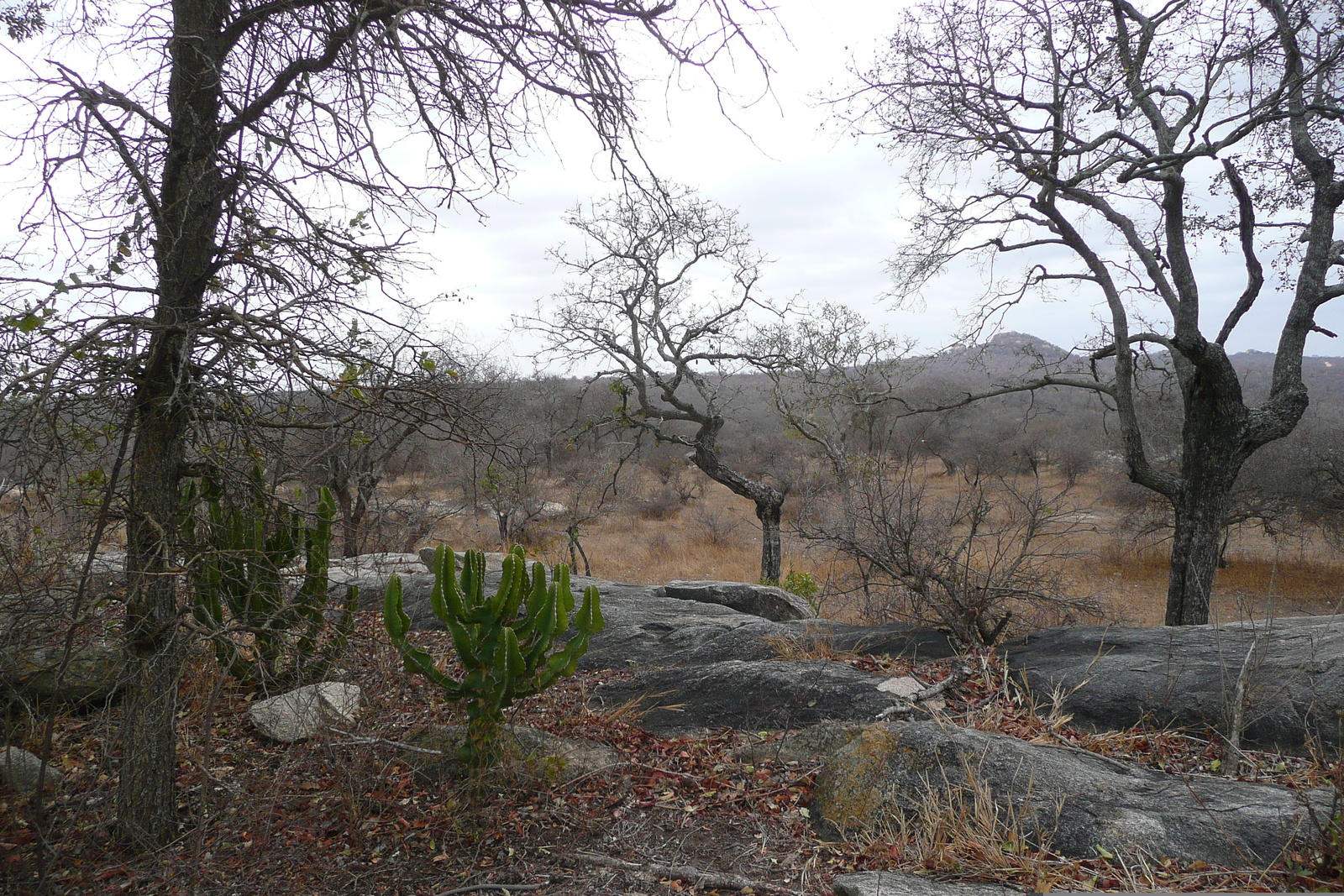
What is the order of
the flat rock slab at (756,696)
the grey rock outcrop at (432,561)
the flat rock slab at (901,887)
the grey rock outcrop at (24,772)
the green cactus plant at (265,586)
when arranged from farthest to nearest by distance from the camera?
the grey rock outcrop at (432,561)
the flat rock slab at (756,696)
the grey rock outcrop at (24,772)
the green cactus plant at (265,586)
the flat rock slab at (901,887)

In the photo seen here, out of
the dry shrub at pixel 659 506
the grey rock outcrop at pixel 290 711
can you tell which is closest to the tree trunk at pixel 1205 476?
the grey rock outcrop at pixel 290 711

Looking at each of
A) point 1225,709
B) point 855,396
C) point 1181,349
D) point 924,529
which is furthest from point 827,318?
point 1225,709

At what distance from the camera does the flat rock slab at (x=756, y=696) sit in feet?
16.8

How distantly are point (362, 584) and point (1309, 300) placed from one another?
40.6ft

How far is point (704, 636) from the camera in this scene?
7168 millimetres

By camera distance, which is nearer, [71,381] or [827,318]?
[71,381]

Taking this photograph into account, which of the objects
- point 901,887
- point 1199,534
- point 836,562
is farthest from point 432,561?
point 1199,534

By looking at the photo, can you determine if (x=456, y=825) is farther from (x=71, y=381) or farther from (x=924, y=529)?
(x=924, y=529)

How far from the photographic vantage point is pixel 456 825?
389cm

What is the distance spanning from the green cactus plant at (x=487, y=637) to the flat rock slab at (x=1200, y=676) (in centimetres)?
348

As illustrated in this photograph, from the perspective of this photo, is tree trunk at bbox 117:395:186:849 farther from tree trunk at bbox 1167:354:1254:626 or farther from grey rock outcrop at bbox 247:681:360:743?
tree trunk at bbox 1167:354:1254:626

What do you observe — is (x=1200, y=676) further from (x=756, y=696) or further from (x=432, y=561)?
(x=432, y=561)

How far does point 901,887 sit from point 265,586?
3880mm

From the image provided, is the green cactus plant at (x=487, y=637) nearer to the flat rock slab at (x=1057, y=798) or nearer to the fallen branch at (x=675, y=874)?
the fallen branch at (x=675, y=874)
